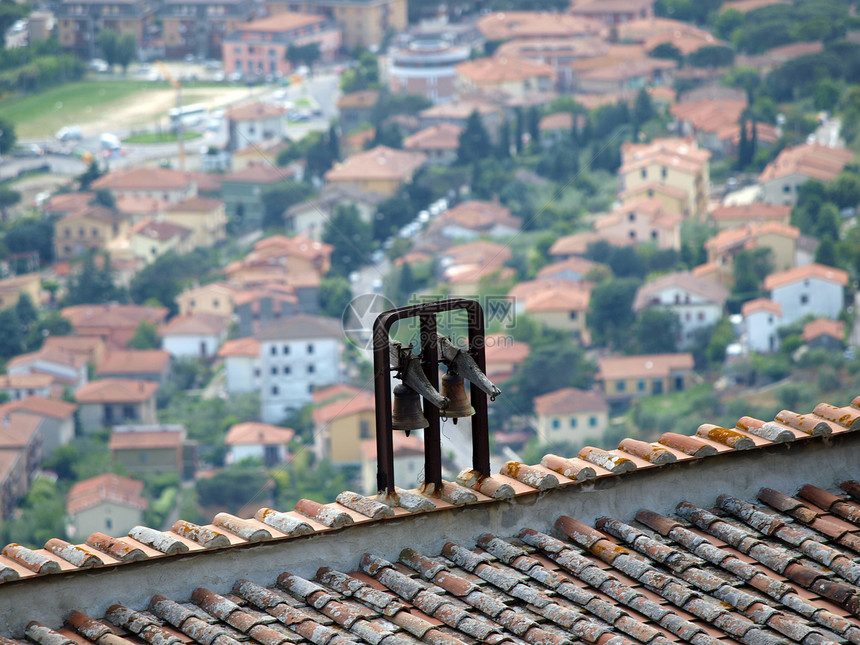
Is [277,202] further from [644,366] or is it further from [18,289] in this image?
[644,366]

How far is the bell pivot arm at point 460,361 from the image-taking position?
3051mm

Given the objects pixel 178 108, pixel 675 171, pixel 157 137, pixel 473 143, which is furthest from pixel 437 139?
pixel 178 108

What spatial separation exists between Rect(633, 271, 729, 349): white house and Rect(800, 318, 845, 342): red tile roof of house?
3.07 metres

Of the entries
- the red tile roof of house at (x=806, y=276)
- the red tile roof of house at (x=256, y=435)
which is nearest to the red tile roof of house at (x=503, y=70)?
the red tile roof of house at (x=806, y=276)

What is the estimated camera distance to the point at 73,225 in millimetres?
55375

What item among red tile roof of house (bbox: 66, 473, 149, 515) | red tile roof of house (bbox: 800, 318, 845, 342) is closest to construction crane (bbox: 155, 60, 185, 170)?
red tile roof of house (bbox: 66, 473, 149, 515)

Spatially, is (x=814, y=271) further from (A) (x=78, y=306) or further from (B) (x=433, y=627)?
(B) (x=433, y=627)

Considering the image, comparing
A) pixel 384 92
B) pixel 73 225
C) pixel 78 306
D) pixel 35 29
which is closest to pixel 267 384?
pixel 78 306

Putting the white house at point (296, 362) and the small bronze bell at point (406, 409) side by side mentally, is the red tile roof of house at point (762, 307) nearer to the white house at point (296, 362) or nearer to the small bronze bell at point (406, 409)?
the white house at point (296, 362)

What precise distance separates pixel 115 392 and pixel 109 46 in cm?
4355

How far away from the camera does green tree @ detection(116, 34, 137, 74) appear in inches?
3140

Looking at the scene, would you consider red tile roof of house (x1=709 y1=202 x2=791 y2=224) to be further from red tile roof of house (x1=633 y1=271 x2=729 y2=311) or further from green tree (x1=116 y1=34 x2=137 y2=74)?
green tree (x1=116 y1=34 x2=137 y2=74)

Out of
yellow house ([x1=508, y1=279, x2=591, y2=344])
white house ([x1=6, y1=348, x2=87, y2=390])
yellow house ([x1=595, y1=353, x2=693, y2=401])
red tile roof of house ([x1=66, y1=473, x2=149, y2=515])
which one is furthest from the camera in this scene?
white house ([x1=6, y1=348, x2=87, y2=390])

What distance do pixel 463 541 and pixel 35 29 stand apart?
83740 millimetres
